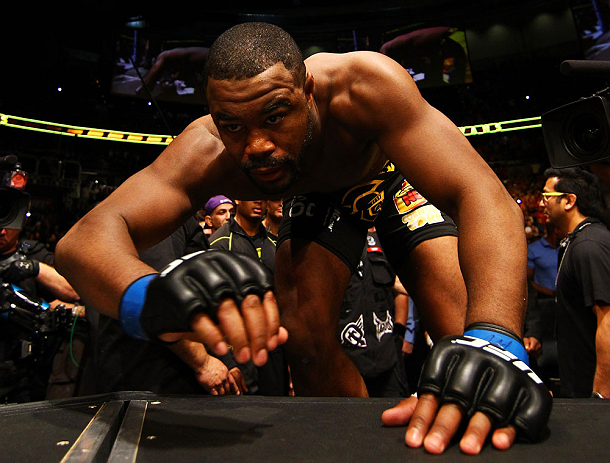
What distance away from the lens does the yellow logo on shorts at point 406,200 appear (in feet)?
6.01

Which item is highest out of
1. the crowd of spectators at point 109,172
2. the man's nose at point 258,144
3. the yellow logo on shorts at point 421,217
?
the crowd of spectators at point 109,172

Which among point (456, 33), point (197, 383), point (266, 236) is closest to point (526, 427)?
point (197, 383)

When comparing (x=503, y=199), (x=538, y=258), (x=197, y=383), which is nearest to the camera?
(x=503, y=199)

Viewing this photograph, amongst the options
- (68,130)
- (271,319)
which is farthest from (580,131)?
(68,130)

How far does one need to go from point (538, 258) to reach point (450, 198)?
3.01 m

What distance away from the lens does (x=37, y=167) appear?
1058 cm

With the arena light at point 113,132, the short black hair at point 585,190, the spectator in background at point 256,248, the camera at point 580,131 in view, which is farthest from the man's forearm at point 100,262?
the arena light at point 113,132

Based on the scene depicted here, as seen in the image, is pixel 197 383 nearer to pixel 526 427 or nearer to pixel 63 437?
pixel 63 437

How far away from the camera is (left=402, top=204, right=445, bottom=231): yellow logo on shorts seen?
5.83 ft

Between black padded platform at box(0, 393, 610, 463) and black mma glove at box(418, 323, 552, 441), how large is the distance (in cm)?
5

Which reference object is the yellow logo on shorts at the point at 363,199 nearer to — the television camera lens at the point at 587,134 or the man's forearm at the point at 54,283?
the television camera lens at the point at 587,134

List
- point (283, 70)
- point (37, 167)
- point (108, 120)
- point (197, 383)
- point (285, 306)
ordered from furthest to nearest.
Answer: point (108, 120) < point (37, 167) < point (197, 383) < point (285, 306) < point (283, 70)

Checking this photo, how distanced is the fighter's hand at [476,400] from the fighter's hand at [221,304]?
256 mm

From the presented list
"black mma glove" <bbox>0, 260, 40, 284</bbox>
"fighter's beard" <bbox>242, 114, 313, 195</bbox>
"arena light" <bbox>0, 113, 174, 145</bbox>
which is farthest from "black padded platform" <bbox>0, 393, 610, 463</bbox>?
"arena light" <bbox>0, 113, 174, 145</bbox>
